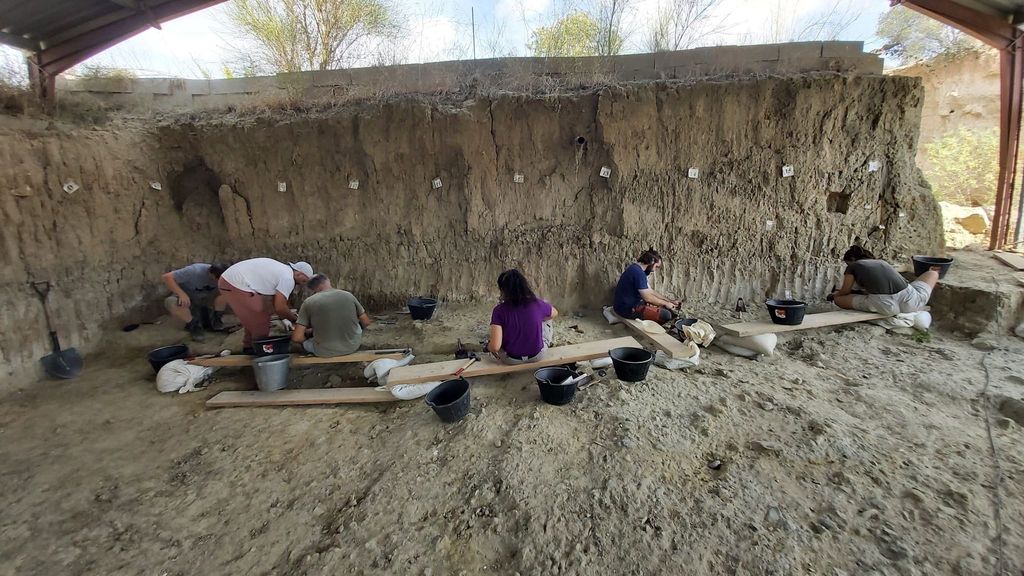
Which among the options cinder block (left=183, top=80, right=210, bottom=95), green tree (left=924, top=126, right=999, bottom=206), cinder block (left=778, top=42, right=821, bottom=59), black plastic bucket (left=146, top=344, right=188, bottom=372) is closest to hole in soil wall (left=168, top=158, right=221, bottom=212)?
cinder block (left=183, top=80, right=210, bottom=95)

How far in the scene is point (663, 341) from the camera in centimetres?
407

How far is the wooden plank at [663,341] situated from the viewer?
12.5ft

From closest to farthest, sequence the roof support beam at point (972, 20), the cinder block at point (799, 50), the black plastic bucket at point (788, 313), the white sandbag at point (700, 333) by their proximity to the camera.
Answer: the white sandbag at point (700, 333)
the black plastic bucket at point (788, 313)
the cinder block at point (799, 50)
the roof support beam at point (972, 20)

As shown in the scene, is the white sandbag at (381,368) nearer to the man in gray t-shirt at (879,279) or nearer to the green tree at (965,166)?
the man in gray t-shirt at (879,279)

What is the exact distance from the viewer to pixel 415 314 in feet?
16.8

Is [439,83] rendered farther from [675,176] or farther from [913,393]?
[913,393]

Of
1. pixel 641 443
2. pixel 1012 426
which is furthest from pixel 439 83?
pixel 1012 426

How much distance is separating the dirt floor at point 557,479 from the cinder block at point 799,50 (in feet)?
13.3

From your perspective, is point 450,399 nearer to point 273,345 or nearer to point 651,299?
point 273,345

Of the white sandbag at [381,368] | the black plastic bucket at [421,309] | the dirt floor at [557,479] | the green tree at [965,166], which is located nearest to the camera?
the dirt floor at [557,479]

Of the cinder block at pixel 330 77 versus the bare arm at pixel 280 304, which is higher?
the cinder block at pixel 330 77

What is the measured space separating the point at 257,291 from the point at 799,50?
7335 millimetres

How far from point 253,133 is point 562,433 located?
5.90 meters

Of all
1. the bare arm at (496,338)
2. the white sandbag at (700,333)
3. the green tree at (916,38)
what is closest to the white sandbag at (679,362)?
the white sandbag at (700,333)
